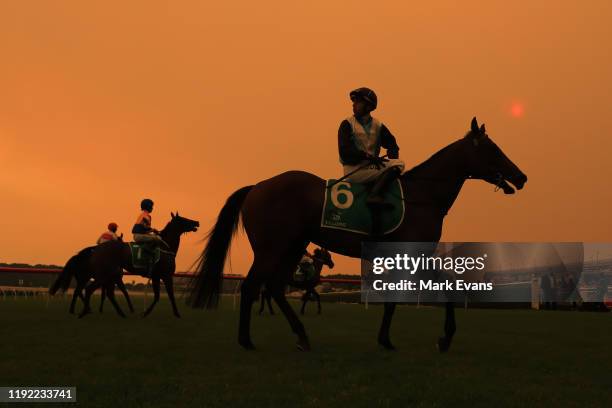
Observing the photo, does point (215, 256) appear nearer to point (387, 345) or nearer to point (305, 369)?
point (387, 345)

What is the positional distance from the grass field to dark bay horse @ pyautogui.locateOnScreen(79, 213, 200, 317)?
424cm

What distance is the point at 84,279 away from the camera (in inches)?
621

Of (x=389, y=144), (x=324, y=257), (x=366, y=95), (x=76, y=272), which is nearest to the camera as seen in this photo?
(x=366, y=95)

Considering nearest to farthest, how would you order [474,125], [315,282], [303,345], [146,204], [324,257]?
[303,345], [474,125], [146,204], [315,282], [324,257]

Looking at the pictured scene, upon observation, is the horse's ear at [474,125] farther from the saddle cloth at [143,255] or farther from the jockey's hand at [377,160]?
the saddle cloth at [143,255]

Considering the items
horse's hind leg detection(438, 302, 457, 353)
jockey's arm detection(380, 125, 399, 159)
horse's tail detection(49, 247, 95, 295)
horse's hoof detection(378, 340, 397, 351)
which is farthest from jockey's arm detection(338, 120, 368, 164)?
horse's tail detection(49, 247, 95, 295)

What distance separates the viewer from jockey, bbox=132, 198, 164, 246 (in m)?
13.9

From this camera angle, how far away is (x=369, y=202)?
7438mm

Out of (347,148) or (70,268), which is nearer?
(347,148)

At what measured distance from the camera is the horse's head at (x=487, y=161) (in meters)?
7.74

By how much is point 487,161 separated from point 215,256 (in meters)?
3.94

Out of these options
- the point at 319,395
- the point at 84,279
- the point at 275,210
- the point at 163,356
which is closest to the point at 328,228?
the point at 275,210

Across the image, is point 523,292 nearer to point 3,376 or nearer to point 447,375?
point 447,375

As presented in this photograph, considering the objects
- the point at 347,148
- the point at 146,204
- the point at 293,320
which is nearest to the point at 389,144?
the point at 347,148
